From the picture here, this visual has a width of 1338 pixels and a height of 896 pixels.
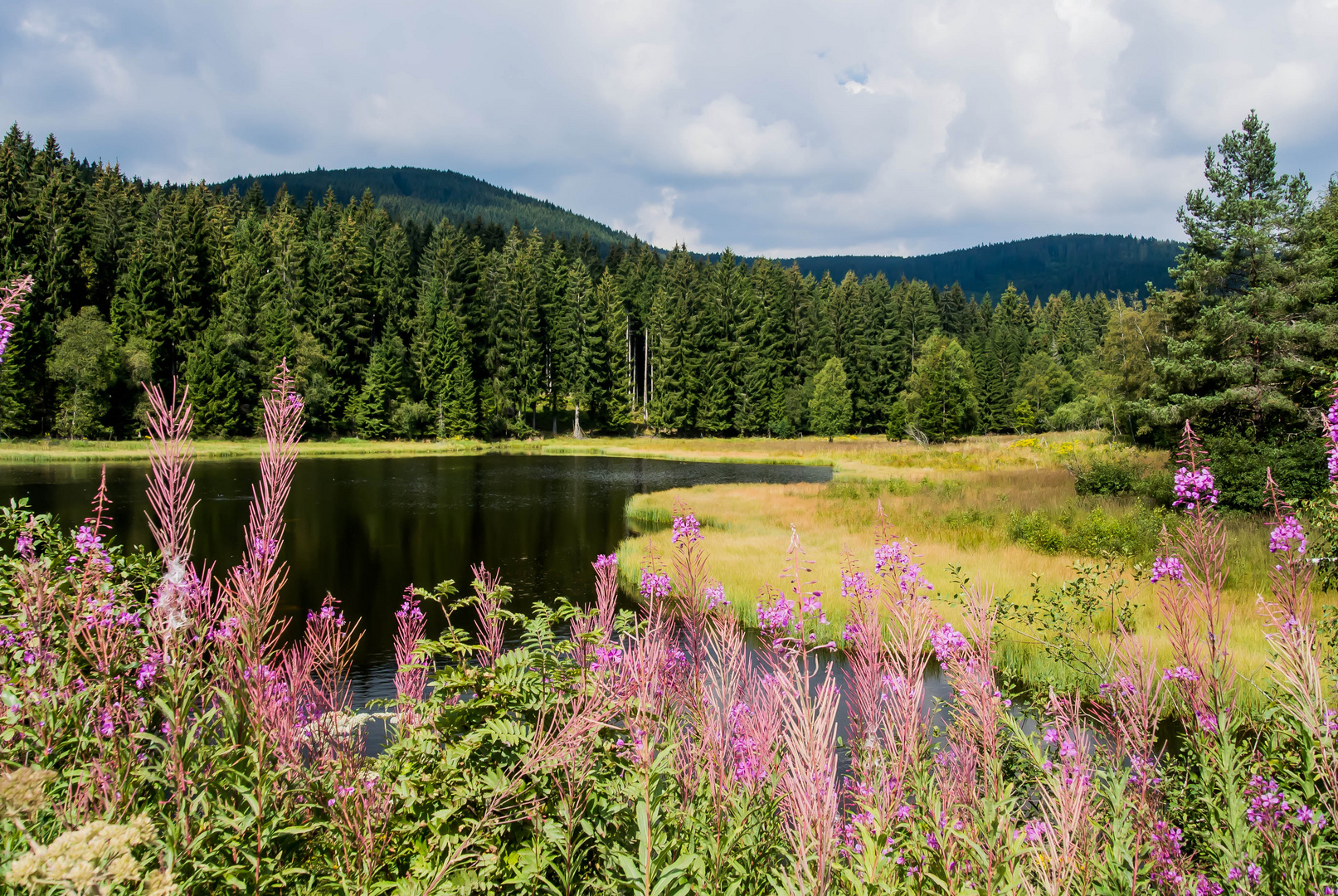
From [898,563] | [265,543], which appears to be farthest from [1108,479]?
[265,543]

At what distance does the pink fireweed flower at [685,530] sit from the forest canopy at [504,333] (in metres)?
21.9

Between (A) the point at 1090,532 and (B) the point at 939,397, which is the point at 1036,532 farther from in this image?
(B) the point at 939,397

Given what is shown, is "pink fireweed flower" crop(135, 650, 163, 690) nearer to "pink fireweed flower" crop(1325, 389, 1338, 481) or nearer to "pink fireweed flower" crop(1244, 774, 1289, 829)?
"pink fireweed flower" crop(1244, 774, 1289, 829)

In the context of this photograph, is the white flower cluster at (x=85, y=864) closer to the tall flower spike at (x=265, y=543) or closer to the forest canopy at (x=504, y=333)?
the tall flower spike at (x=265, y=543)

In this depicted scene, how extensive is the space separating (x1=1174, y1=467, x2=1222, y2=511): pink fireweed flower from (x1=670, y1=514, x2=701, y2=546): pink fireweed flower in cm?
228

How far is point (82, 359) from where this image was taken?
4294 cm

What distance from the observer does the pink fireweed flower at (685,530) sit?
144 inches

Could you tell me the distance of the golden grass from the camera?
459 inches

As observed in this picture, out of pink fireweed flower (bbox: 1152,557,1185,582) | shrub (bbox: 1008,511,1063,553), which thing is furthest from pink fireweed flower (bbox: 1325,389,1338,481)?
shrub (bbox: 1008,511,1063,553)

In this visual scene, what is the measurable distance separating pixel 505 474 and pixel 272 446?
1454 inches

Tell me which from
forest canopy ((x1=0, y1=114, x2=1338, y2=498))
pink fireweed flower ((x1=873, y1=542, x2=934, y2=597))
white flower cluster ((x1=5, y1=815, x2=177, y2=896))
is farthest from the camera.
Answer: forest canopy ((x1=0, y1=114, x2=1338, y2=498))

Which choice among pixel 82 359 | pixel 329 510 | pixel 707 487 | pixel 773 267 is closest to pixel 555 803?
pixel 329 510

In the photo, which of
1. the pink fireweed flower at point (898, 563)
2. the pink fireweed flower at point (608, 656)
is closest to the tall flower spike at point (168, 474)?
the pink fireweed flower at point (608, 656)

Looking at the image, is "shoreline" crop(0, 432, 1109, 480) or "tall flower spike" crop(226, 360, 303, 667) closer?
"tall flower spike" crop(226, 360, 303, 667)
